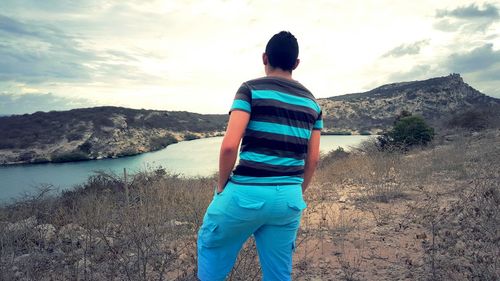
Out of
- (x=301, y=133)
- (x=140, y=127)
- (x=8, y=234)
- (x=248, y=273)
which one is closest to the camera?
(x=301, y=133)

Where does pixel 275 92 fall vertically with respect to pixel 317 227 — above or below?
above

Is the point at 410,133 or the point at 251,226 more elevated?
the point at 410,133

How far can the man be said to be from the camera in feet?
5.99

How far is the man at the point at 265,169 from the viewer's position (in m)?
1.83

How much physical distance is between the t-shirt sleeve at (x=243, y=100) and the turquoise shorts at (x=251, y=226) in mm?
410

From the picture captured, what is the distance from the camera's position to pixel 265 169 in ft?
6.08

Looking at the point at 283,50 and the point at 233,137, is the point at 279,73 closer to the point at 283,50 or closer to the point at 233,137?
the point at 283,50


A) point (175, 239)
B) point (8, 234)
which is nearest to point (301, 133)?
point (175, 239)

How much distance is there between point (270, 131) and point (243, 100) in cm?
22

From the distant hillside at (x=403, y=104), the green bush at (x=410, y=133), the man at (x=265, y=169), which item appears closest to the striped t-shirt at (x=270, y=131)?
the man at (x=265, y=169)

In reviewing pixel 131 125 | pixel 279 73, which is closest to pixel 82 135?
pixel 131 125

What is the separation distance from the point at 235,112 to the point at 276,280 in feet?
3.43

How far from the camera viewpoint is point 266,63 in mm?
2014

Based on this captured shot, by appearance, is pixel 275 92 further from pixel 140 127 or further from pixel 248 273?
pixel 140 127
